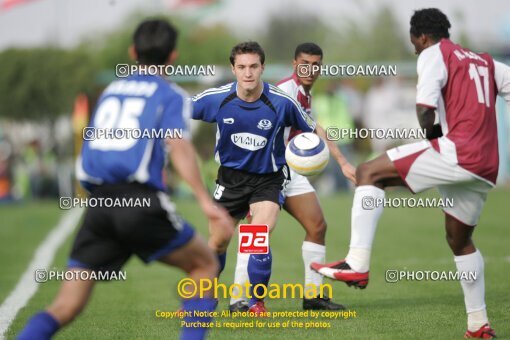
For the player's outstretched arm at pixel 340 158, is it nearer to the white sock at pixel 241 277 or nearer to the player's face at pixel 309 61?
the player's face at pixel 309 61

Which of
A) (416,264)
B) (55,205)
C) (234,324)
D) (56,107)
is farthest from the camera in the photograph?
(56,107)

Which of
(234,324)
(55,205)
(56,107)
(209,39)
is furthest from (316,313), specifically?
(209,39)

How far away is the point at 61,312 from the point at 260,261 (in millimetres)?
3243

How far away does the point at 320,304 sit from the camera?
8.73 m

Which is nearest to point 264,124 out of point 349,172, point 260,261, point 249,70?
point 249,70

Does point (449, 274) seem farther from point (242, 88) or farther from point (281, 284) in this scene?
point (242, 88)

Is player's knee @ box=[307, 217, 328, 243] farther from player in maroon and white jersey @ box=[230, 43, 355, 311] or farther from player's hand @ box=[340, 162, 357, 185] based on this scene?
player's hand @ box=[340, 162, 357, 185]

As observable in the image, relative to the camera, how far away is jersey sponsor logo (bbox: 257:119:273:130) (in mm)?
8359

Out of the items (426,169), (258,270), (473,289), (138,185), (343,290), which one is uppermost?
(138,185)

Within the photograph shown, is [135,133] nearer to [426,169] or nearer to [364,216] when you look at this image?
[364,216]

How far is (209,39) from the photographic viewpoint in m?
52.9

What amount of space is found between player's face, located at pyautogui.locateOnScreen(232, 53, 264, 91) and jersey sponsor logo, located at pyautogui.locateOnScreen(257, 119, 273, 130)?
1.06 feet

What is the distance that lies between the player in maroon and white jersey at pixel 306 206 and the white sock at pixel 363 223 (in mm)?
1984

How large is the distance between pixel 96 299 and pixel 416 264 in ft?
14.6
